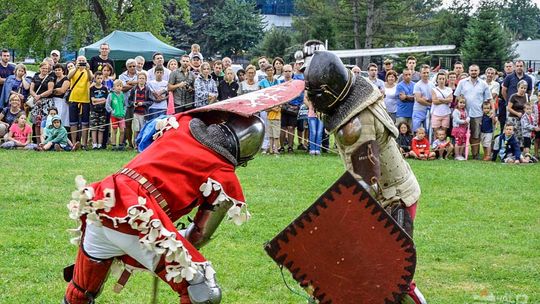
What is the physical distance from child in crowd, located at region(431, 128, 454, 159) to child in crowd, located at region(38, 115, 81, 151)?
5941 millimetres

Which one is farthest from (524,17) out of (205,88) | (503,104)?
(205,88)

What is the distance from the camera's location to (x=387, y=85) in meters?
13.3

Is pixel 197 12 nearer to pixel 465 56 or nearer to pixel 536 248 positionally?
pixel 465 56

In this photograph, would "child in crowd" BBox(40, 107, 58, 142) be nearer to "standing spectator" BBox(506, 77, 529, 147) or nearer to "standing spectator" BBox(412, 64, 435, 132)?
"standing spectator" BBox(412, 64, 435, 132)

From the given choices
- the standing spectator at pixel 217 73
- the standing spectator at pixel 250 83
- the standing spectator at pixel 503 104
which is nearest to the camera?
the standing spectator at pixel 250 83

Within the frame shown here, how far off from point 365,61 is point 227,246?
3398 cm

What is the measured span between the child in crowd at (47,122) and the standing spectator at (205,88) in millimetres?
2330

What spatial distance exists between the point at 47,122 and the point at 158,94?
1836 millimetres

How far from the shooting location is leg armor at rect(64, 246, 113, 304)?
148 inches

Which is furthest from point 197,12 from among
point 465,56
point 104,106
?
point 104,106

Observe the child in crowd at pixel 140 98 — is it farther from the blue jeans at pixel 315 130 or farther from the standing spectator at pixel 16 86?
the blue jeans at pixel 315 130

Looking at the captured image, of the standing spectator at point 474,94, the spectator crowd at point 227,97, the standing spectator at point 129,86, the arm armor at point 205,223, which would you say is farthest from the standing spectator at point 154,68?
the arm armor at point 205,223

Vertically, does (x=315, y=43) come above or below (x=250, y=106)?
above

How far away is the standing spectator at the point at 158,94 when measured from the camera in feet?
42.3
